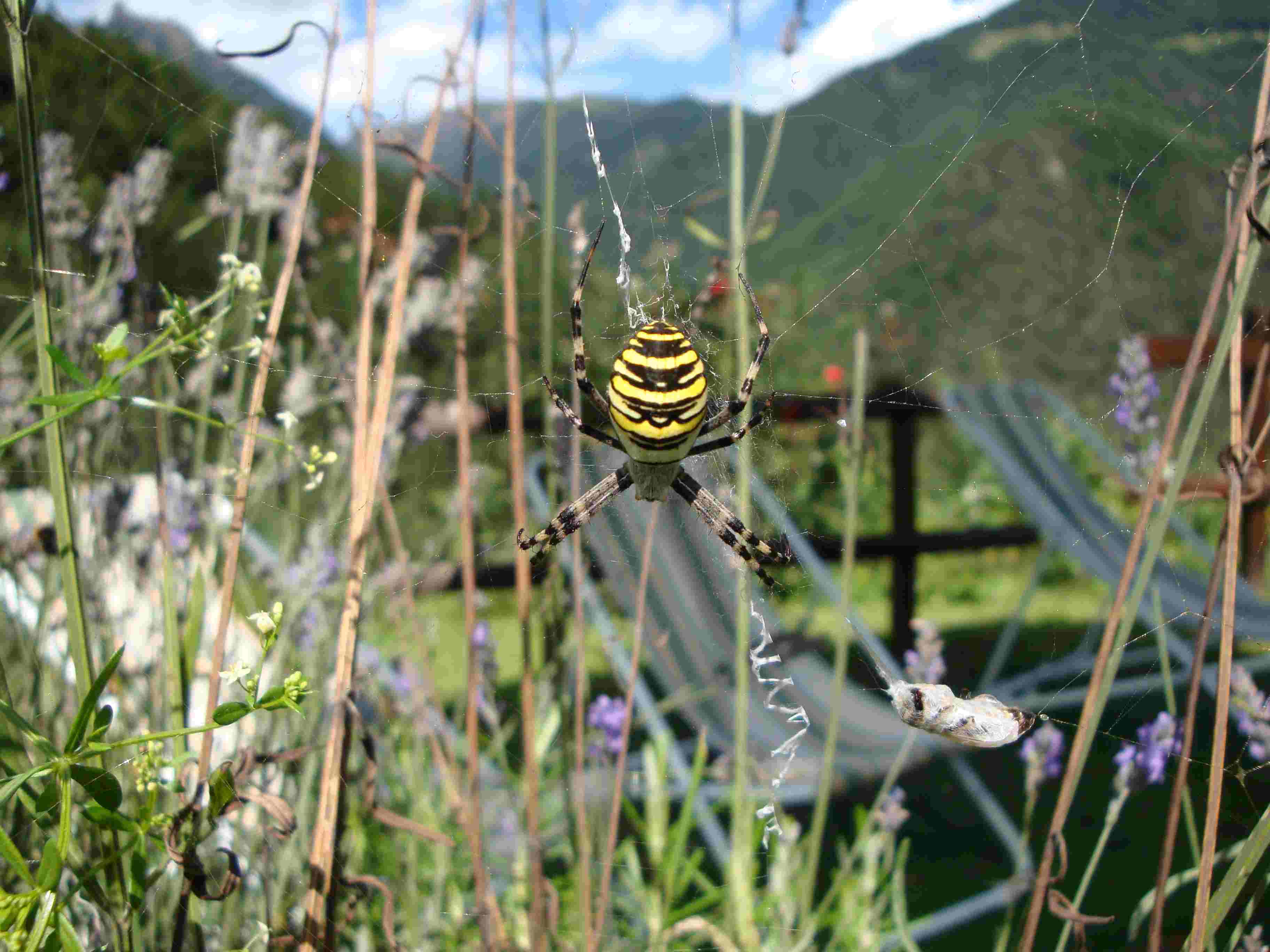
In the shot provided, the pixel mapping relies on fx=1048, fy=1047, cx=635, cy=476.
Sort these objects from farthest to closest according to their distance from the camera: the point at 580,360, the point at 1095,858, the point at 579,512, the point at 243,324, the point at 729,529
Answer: the point at 729,529 < the point at 579,512 < the point at 243,324 < the point at 580,360 < the point at 1095,858

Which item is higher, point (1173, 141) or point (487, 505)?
point (1173, 141)

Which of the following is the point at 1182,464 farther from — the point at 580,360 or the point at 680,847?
the point at 680,847

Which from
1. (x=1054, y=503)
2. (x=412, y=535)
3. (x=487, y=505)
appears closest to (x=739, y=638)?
(x=412, y=535)

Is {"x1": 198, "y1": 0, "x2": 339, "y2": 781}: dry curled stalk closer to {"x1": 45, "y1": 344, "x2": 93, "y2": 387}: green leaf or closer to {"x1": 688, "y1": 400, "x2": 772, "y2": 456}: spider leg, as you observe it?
{"x1": 45, "y1": 344, "x2": 93, "y2": 387}: green leaf

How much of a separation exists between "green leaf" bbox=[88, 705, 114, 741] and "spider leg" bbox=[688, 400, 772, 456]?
37.3 inches

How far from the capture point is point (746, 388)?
1.58 metres

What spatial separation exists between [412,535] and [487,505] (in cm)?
373

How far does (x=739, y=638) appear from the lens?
1570mm

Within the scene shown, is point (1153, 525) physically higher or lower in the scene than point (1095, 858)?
higher

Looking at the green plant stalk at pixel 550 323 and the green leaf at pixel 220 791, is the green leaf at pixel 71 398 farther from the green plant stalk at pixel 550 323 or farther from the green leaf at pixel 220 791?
the green plant stalk at pixel 550 323

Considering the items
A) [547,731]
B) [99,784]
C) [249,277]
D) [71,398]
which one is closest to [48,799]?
[99,784]

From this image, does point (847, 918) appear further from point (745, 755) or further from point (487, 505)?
point (487, 505)

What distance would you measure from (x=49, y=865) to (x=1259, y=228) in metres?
0.99

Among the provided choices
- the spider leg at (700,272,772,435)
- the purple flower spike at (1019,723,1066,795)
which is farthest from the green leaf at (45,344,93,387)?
the purple flower spike at (1019,723,1066,795)
